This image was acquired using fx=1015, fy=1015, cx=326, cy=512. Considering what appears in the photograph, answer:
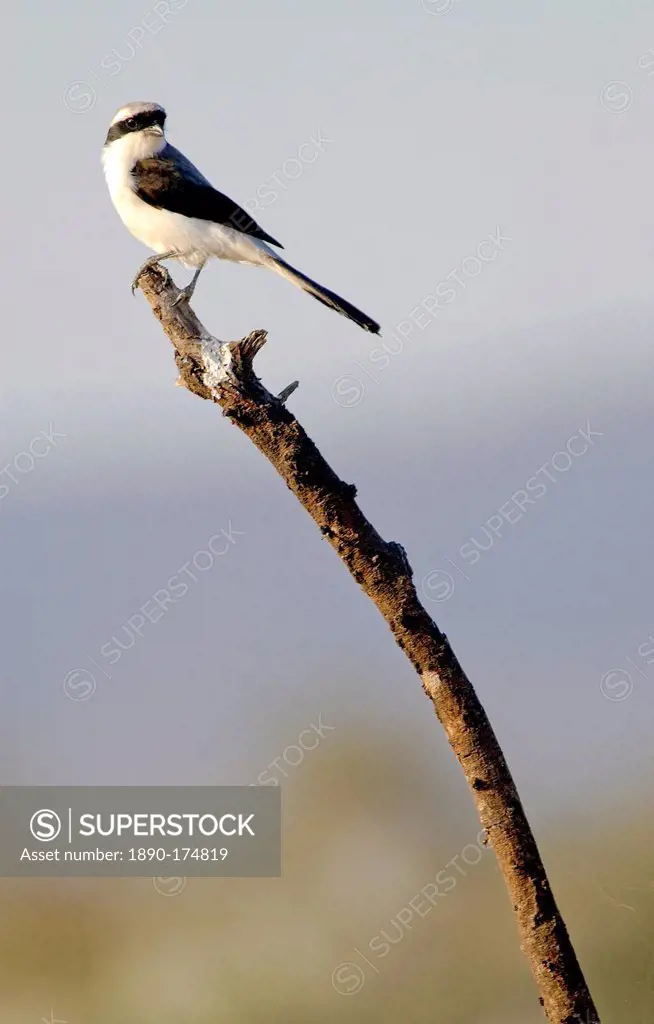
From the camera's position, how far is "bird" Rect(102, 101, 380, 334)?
4273 millimetres

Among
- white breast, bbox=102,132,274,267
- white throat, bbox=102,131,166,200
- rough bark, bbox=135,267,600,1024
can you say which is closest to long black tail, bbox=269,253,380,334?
white breast, bbox=102,132,274,267

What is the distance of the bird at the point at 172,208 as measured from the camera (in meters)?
4.27

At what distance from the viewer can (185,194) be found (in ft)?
14.7

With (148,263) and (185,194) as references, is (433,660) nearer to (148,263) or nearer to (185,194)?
(148,263)

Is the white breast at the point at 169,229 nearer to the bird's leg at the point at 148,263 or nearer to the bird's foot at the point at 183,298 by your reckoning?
the bird's leg at the point at 148,263

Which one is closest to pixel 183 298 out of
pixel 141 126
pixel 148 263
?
pixel 148 263

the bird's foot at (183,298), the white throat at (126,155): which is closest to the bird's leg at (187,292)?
the bird's foot at (183,298)

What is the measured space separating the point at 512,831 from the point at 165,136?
3662 millimetres

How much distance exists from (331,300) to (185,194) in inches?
46.7

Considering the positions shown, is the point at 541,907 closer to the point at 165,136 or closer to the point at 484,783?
the point at 484,783

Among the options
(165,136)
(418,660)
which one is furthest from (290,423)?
(165,136)

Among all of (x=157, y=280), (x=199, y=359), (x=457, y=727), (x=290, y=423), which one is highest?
(x=157, y=280)

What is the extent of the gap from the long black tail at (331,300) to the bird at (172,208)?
0.01 meters

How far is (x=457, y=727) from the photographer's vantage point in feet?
9.66
